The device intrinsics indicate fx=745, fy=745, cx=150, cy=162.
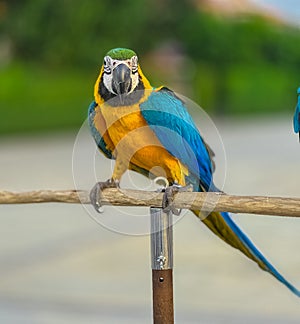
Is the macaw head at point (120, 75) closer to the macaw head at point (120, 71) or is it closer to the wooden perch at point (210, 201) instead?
the macaw head at point (120, 71)

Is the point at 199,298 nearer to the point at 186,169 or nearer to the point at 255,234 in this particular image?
the point at 255,234

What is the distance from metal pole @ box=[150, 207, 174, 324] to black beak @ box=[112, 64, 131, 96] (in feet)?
0.79

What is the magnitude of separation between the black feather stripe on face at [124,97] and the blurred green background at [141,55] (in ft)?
31.3

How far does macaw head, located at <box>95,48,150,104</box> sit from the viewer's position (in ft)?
4.59

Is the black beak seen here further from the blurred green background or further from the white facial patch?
the blurred green background

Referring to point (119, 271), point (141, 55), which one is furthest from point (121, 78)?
point (141, 55)

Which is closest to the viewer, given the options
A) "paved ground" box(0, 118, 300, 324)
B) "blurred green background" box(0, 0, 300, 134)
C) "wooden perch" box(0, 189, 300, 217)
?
"wooden perch" box(0, 189, 300, 217)

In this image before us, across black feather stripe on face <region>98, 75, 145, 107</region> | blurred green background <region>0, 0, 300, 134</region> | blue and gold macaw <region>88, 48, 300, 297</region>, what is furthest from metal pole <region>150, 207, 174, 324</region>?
blurred green background <region>0, 0, 300, 134</region>

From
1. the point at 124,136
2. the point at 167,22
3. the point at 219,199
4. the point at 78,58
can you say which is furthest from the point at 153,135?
the point at 167,22

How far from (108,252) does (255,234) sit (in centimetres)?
83

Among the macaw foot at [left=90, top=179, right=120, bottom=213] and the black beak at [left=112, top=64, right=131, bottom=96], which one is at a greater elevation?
the black beak at [left=112, top=64, right=131, bottom=96]

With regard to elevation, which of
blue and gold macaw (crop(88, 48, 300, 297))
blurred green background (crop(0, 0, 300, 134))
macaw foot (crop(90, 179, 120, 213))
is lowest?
macaw foot (crop(90, 179, 120, 213))

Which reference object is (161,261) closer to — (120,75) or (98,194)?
(98,194)

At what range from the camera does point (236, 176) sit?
262 inches
